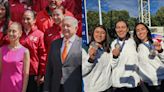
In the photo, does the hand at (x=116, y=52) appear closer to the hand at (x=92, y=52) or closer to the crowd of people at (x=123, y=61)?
the crowd of people at (x=123, y=61)

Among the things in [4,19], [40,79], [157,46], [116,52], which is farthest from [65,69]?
[157,46]

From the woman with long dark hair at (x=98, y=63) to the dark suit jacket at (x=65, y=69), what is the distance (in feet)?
0.27

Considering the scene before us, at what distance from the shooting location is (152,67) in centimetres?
493

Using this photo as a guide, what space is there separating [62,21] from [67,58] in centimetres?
41

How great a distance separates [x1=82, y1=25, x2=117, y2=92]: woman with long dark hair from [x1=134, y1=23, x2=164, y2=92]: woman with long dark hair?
31 centimetres

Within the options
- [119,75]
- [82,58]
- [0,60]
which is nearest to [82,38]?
[82,58]

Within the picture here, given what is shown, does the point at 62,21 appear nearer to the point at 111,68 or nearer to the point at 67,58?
the point at 67,58

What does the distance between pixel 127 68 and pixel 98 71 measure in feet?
1.02

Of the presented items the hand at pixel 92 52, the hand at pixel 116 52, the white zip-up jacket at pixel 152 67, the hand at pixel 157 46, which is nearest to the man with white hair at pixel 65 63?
the hand at pixel 92 52

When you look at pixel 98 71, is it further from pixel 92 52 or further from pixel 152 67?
pixel 152 67

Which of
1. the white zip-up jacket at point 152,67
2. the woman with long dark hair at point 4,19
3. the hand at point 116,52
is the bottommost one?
the white zip-up jacket at point 152,67

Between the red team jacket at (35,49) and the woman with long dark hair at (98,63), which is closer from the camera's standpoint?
the woman with long dark hair at (98,63)

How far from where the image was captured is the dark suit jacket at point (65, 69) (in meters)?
5.01

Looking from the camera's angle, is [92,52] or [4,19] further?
[4,19]
